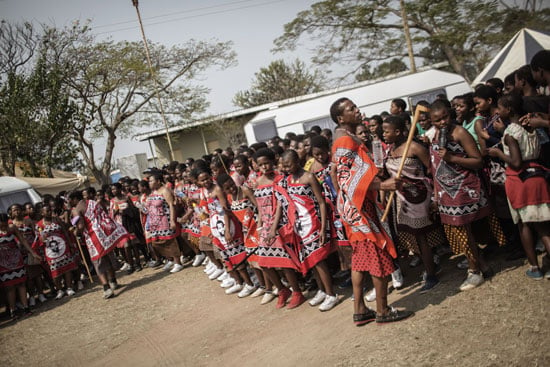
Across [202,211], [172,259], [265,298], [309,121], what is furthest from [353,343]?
[309,121]

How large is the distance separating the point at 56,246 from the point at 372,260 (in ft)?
23.4

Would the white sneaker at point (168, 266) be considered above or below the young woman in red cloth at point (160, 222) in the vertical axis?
below

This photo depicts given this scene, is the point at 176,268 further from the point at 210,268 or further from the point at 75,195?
the point at 75,195

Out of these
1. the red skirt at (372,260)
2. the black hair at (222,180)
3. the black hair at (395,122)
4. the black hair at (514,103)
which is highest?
the black hair at (395,122)

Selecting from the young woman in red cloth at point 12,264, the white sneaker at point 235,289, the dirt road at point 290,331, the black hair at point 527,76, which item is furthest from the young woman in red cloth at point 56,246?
the black hair at point 527,76

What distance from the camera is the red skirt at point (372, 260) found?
341cm

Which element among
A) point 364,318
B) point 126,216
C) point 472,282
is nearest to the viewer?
point 364,318

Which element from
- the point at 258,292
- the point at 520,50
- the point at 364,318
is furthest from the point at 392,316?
the point at 520,50

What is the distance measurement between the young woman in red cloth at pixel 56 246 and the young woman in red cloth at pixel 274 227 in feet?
17.9

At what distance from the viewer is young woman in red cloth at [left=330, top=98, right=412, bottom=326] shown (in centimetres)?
336

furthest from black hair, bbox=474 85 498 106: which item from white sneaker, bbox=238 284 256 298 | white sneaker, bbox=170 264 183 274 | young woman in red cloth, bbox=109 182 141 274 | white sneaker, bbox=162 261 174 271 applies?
young woman in red cloth, bbox=109 182 141 274

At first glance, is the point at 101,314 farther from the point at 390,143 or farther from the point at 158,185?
the point at 390,143

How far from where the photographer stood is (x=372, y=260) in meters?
3.43

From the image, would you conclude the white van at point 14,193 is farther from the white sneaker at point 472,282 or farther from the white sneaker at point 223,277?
the white sneaker at point 472,282
